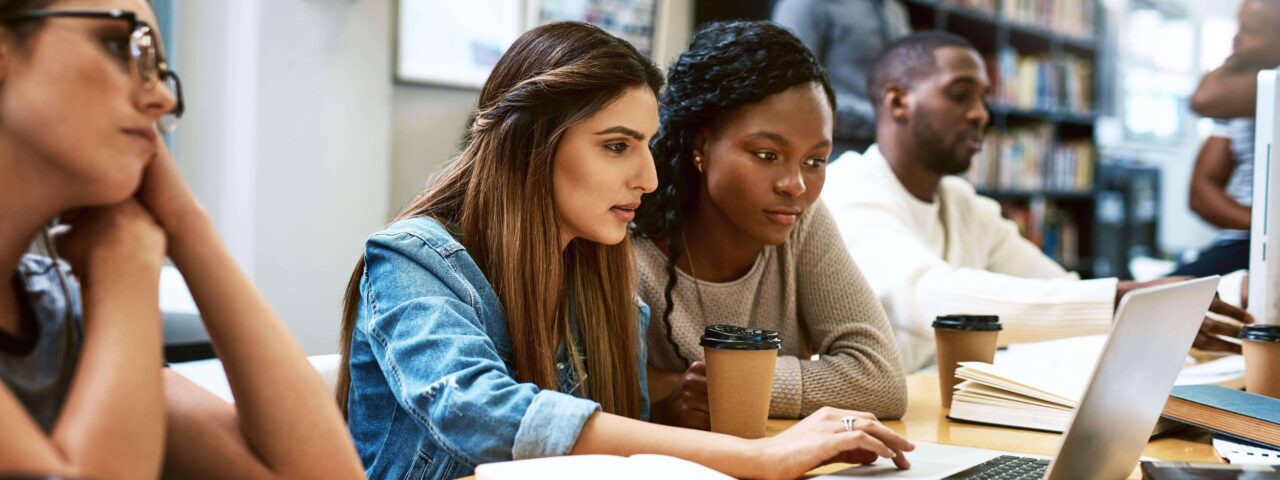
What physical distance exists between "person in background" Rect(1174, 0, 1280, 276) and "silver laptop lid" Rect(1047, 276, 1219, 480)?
216 centimetres

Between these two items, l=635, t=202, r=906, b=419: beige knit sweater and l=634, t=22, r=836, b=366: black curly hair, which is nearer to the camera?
l=635, t=202, r=906, b=419: beige knit sweater

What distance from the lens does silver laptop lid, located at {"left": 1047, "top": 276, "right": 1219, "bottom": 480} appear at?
874mm

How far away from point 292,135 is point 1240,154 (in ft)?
8.56

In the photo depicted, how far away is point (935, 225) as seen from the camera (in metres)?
2.64

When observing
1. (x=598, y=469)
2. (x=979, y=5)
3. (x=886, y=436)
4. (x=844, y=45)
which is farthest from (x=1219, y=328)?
(x=979, y=5)

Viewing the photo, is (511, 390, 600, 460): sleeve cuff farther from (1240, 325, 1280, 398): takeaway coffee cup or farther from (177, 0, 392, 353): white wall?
(177, 0, 392, 353): white wall

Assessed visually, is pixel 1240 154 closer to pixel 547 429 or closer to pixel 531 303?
pixel 531 303

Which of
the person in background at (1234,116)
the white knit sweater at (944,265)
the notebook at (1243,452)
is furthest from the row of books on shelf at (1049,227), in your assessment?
the notebook at (1243,452)

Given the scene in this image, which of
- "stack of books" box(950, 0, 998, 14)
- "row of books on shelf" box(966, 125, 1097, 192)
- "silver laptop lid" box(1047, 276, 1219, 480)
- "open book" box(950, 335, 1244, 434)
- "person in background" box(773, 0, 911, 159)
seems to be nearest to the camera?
"silver laptop lid" box(1047, 276, 1219, 480)

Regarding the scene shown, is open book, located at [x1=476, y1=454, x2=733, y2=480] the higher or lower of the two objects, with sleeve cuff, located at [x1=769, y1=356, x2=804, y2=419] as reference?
higher

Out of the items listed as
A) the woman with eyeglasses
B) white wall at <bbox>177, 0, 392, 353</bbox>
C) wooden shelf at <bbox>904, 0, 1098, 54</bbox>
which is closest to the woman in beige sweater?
the woman with eyeglasses

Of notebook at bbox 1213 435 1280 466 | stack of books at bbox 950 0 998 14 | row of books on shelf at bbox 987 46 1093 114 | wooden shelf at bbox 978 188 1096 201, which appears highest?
stack of books at bbox 950 0 998 14

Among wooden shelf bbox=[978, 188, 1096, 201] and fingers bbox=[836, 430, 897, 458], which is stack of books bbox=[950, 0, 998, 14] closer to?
wooden shelf bbox=[978, 188, 1096, 201]

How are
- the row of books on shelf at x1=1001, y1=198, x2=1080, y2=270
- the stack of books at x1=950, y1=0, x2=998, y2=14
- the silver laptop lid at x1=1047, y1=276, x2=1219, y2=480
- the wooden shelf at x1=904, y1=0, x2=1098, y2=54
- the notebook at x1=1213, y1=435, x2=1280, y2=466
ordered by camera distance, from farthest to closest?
the row of books on shelf at x1=1001, y1=198, x2=1080, y2=270, the stack of books at x1=950, y1=0, x2=998, y2=14, the wooden shelf at x1=904, y1=0, x2=1098, y2=54, the notebook at x1=1213, y1=435, x2=1280, y2=466, the silver laptop lid at x1=1047, y1=276, x2=1219, y2=480
